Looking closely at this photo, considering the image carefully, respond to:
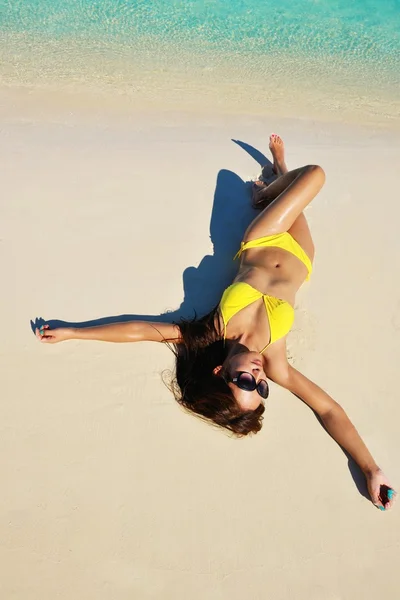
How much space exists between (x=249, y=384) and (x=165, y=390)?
0.81m

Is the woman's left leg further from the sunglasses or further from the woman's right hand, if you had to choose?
the woman's right hand

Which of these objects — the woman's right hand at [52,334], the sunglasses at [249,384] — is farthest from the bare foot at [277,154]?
the woman's right hand at [52,334]

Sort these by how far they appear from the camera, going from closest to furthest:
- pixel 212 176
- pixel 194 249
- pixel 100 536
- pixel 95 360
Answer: pixel 100 536 < pixel 95 360 < pixel 194 249 < pixel 212 176

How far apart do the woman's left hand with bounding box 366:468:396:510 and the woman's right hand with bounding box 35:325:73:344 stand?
2.32m

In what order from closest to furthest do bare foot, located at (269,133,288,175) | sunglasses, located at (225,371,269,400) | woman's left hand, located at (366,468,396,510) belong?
sunglasses, located at (225,371,269,400)
woman's left hand, located at (366,468,396,510)
bare foot, located at (269,133,288,175)

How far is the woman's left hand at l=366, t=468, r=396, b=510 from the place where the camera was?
3.54m

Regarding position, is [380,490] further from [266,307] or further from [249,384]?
[266,307]

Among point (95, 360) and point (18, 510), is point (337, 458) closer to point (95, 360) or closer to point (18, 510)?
point (95, 360)

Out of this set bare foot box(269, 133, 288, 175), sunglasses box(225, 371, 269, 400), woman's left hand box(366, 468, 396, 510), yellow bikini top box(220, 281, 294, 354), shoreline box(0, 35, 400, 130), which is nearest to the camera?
sunglasses box(225, 371, 269, 400)

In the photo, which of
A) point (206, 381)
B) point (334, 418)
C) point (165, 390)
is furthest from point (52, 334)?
point (334, 418)

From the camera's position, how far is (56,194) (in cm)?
446

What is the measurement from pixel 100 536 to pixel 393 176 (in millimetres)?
4070

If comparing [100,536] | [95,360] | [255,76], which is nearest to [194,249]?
[95,360]

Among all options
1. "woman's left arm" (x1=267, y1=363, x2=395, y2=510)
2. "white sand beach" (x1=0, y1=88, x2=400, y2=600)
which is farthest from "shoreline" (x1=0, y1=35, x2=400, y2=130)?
"woman's left arm" (x1=267, y1=363, x2=395, y2=510)
